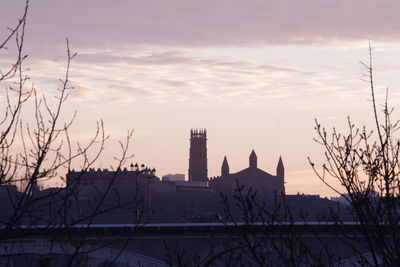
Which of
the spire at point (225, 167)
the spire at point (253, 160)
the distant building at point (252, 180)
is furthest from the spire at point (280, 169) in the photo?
the spire at point (225, 167)

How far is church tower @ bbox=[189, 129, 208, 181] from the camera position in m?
181

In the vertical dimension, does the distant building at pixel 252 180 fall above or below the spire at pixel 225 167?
below

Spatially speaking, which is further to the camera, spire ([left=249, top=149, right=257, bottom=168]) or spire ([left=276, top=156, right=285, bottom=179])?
spire ([left=276, top=156, right=285, bottom=179])

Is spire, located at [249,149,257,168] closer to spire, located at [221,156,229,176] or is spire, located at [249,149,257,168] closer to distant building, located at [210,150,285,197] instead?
distant building, located at [210,150,285,197]

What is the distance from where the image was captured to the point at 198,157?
184 meters

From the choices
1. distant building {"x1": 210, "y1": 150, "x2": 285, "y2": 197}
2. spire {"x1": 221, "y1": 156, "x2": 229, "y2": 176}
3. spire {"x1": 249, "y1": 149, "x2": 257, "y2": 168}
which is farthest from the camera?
spire {"x1": 221, "y1": 156, "x2": 229, "y2": 176}

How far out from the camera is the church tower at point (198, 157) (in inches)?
7136

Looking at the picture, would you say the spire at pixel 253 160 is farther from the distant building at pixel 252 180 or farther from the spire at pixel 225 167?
the spire at pixel 225 167

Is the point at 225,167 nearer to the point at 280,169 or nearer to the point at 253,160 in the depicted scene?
the point at 253,160

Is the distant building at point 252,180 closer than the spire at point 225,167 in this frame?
Yes

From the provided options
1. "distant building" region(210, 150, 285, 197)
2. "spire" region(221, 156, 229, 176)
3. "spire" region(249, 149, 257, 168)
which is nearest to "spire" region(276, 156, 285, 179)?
"distant building" region(210, 150, 285, 197)

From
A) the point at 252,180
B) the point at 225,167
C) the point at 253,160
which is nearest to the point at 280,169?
the point at 253,160

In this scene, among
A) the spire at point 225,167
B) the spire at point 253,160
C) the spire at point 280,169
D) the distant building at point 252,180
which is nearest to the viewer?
the distant building at point 252,180

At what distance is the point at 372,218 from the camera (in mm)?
9516
